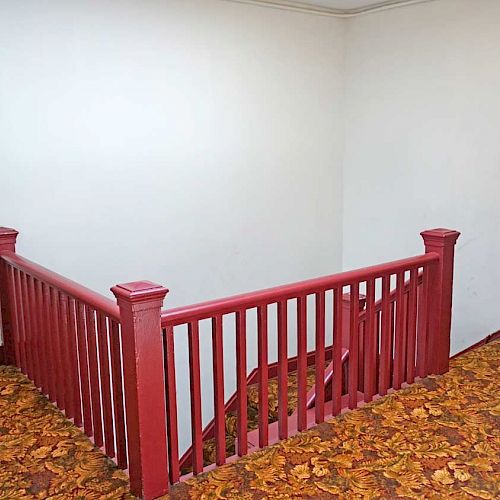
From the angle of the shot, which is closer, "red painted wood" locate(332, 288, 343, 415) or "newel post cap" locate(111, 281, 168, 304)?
"newel post cap" locate(111, 281, 168, 304)

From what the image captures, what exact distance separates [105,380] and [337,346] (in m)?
1.20

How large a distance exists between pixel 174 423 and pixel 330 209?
3.80 m

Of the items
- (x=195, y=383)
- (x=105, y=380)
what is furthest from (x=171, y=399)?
(x=105, y=380)

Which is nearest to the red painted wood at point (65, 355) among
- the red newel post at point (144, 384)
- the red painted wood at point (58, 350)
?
the red painted wood at point (58, 350)

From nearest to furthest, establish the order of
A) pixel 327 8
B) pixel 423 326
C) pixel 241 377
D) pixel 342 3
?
1. pixel 241 377
2. pixel 423 326
3. pixel 342 3
4. pixel 327 8

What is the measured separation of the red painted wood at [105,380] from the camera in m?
2.62

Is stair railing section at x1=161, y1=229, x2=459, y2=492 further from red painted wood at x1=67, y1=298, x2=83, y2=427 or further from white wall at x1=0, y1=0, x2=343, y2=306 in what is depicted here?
white wall at x1=0, y1=0, x2=343, y2=306

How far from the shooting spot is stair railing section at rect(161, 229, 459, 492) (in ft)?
8.43

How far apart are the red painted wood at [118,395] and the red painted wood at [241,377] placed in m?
0.53

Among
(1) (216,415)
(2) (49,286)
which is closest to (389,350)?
(1) (216,415)

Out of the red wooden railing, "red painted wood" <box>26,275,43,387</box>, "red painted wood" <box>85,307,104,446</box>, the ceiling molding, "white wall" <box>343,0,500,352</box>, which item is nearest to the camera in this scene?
the red wooden railing

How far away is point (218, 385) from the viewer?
8.75 feet

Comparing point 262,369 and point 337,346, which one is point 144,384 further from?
point 337,346

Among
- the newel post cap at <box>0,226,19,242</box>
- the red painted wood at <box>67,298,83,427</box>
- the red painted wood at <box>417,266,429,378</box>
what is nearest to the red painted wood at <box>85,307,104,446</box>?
the red painted wood at <box>67,298,83,427</box>
